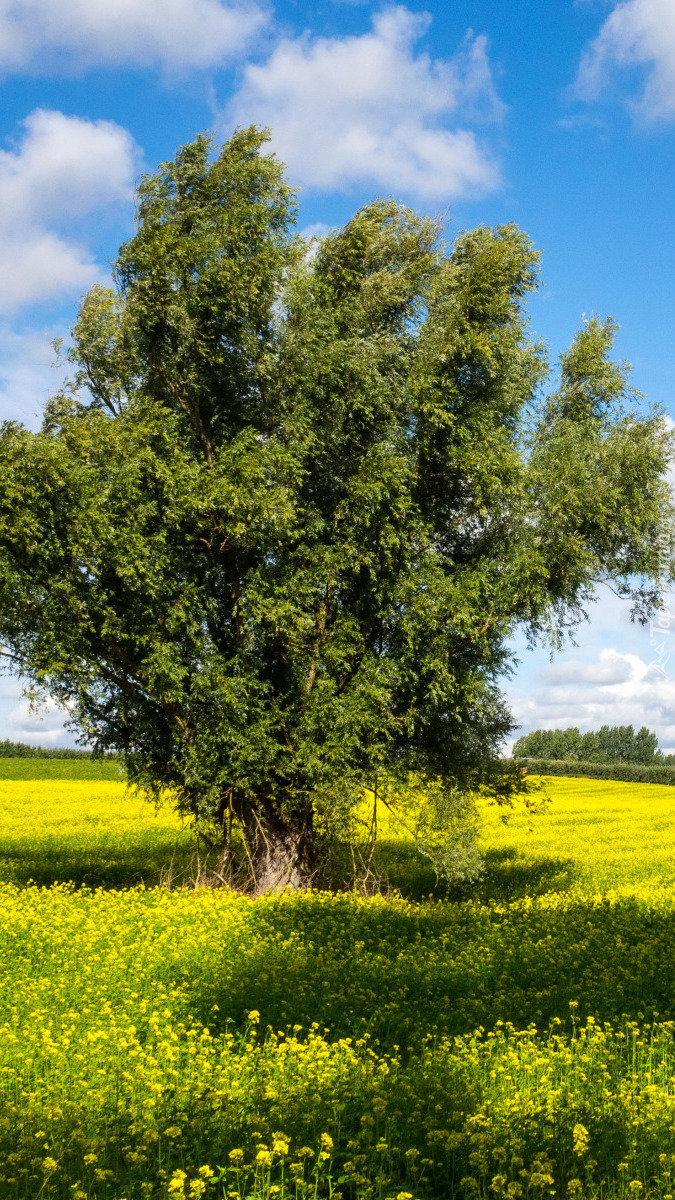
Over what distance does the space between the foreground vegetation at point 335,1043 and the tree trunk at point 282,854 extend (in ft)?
4.64

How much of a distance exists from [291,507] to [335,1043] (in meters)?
10.9

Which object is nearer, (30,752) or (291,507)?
(291,507)

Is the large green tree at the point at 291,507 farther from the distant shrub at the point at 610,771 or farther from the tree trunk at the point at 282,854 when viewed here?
the distant shrub at the point at 610,771

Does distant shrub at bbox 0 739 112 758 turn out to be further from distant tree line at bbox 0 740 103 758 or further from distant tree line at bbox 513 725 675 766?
distant tree line at bbox 513 725 675 766

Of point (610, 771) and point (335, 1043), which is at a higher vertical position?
point (335, 1043)

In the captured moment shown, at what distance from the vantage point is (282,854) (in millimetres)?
21219

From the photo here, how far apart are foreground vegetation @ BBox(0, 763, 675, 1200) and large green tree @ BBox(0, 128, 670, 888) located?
379cm

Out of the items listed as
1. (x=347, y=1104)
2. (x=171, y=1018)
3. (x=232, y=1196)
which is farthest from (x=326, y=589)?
(x=232, y=1196)

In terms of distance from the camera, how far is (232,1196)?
608 cm

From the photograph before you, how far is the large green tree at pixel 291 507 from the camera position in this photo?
18.7 metres

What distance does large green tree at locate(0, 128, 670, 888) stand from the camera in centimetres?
1866

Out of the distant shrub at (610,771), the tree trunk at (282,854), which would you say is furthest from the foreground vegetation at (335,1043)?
the distant shrub at (610,771)

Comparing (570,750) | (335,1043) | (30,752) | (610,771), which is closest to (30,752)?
(30,752)

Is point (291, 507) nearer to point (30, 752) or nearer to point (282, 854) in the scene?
point (282, 854)
